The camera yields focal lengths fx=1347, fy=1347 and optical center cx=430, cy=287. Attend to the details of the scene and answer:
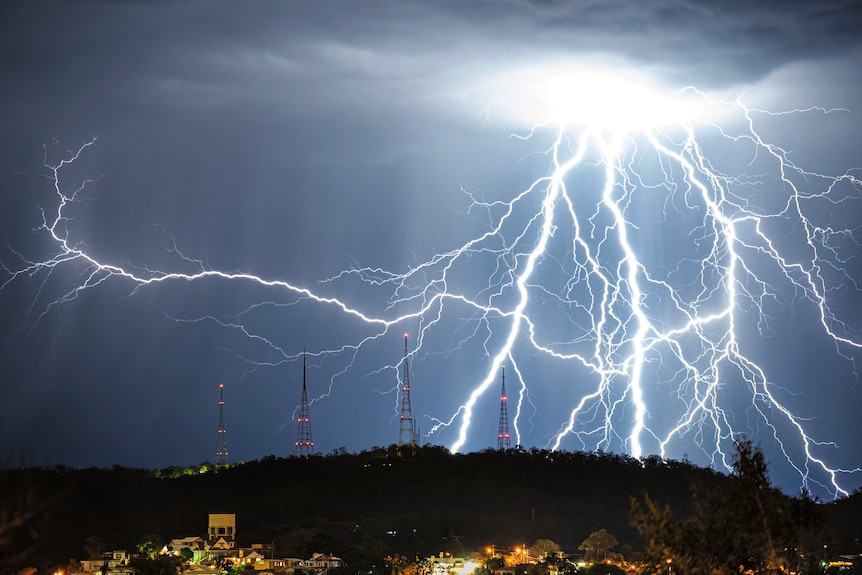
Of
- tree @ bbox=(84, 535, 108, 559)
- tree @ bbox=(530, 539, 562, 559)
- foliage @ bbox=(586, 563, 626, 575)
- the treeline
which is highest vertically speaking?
the treeline

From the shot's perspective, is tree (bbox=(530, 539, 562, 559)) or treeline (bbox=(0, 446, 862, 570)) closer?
tree (bbox=(530, 539, 562, 559))

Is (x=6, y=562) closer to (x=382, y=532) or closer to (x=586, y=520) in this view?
(x=382, y=532)

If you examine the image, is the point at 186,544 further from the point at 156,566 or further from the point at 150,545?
the point at 156,566

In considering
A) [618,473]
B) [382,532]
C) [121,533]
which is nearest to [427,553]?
[382,532]

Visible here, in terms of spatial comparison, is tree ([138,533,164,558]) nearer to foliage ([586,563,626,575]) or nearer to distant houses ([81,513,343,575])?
distant houses ([81,513,343,575])

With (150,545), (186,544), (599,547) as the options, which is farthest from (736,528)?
(186,544)

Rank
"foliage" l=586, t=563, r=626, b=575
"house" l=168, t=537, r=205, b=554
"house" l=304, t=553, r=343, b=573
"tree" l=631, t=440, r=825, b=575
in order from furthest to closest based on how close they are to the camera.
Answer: "house" l=168, t=537, r=205, b=554 → "house" l=304, t=553, r=343, b=573 → "foliage" l=586, t=563, r=626, b=575 → "tree" l=631, t=440, r=825, b=575

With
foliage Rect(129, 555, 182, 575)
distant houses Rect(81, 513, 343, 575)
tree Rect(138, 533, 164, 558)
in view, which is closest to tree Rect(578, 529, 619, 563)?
distant houses Rect(81, 513, 343, 575)
